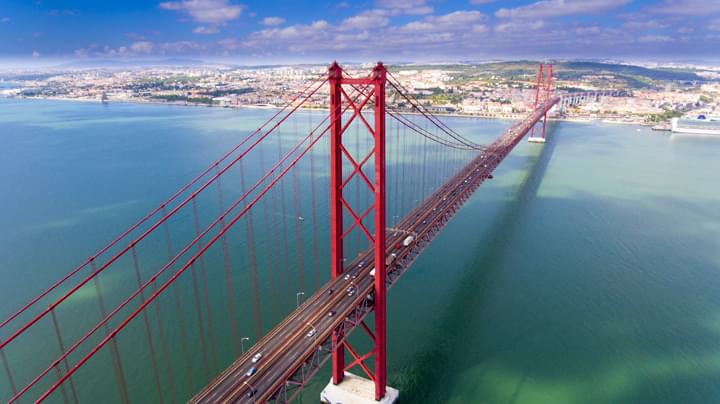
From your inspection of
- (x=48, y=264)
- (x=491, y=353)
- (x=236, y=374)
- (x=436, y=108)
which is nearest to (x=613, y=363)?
(x=491, y=353)

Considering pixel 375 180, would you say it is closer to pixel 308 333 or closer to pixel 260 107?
pixel 308 333

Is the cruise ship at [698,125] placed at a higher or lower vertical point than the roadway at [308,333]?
lower

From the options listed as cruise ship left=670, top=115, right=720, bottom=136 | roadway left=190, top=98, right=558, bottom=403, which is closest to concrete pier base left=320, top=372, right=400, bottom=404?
roadway left=190, top=98, right=558, bottom=403

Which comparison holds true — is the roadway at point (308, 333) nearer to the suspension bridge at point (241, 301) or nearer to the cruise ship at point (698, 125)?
the suspension bridge at point (241, 301)

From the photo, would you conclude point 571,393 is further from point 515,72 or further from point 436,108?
point 515,72

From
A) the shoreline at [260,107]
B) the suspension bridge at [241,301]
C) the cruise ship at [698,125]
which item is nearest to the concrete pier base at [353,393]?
the suspension bridge at [241,301]
